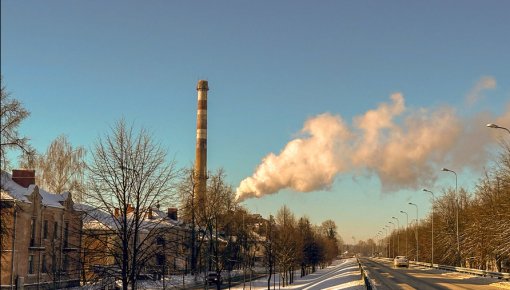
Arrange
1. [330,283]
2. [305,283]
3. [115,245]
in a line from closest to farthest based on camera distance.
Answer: [115,245], [330,283], [305,283]

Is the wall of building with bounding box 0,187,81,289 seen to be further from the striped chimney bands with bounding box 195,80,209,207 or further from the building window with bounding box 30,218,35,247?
the striped chimney bands with bounding box 195,80,209,207

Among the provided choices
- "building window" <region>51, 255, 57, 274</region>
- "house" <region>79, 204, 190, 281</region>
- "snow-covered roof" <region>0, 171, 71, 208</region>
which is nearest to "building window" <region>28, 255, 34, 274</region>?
"building window" <region>51, 255, 57, 274</region>

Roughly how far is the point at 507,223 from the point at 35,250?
39889 millimetres

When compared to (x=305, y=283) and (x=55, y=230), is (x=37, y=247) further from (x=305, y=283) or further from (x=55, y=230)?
(x=305, y=283)

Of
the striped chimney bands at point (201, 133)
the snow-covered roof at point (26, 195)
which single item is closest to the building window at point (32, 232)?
the snow-covered roof at point (26, 195)

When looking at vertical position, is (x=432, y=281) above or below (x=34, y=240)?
below

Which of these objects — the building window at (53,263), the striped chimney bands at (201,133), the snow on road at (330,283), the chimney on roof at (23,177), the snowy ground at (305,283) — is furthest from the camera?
the striped chimney bands at (201,133)

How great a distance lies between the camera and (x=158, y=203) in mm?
22188

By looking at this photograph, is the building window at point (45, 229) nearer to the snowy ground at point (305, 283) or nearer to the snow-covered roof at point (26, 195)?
the snow-covered roof at point (26, 195)

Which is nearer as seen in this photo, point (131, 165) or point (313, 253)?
point (131, 165)

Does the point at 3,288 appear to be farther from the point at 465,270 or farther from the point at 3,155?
the point at 465,270

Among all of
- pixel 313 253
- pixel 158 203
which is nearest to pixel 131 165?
pixel 158 203

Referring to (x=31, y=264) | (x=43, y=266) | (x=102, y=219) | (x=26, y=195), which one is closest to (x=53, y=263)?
(x=43, y=266)

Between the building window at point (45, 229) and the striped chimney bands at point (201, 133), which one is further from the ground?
the striped chimney bands at point (201, 133)
